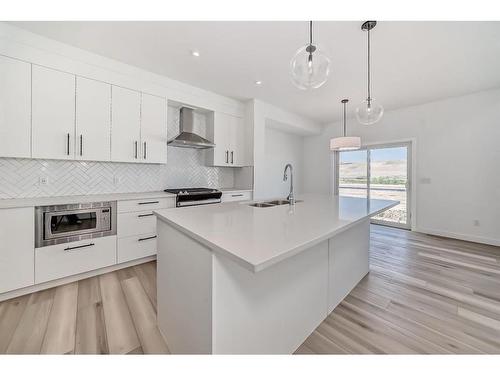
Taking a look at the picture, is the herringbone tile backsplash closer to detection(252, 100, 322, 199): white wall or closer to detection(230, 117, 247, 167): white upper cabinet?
detection(230, 117, 247, 167): white upper cabinet

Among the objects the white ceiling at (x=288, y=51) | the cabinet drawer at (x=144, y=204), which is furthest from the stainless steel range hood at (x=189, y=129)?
the cabinet drawer at (x=144, y=204)

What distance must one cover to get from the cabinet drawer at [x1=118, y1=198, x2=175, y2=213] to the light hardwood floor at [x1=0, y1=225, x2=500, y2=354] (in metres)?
0.75

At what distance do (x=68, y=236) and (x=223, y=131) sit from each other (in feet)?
8.83

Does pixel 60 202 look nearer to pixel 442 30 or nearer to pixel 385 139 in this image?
pixel 442 30

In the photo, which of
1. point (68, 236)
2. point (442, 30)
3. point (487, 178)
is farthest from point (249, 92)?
point (487, 178)

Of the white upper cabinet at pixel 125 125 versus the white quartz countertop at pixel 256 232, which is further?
the white upper cabinet at pixel 125 125

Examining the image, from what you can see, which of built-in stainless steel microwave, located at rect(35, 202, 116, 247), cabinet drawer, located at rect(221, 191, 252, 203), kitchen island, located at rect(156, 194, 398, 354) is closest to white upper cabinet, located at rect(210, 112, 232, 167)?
cabinet drawer, located at rect(221, 191, 252, 203)

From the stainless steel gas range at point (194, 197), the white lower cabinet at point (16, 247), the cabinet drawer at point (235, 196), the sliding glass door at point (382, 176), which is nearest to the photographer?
the white lower cabinet at point (16, 247)

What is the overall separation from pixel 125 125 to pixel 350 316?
3312mm

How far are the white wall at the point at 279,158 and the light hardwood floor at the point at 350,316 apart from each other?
3.18 meters

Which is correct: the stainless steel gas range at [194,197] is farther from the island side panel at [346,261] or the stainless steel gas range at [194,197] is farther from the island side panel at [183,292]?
the island side panel at [346,261]

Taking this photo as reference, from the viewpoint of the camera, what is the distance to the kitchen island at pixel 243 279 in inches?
36.8

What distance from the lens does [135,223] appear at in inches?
102
